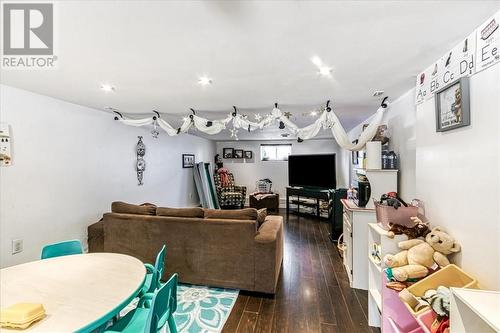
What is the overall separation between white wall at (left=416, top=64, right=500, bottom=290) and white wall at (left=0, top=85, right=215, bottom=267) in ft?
13.2

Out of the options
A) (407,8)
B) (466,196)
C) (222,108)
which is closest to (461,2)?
(407,8)

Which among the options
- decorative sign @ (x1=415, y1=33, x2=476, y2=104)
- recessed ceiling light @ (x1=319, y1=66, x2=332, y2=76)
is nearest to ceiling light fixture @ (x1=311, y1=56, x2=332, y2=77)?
recessed ceiling light @ (x1=319, y1=66, x2=332, y2=76)

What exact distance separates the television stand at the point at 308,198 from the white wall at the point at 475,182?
13.5 ft

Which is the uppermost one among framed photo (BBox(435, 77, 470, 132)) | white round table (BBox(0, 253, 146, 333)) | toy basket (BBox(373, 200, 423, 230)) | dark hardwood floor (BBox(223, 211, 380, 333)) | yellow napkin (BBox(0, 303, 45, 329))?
framed photo (BBox(435, 77, 470, 132))

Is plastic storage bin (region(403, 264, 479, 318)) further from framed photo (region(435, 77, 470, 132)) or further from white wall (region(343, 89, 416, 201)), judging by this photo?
white wall (region(343, 89, 416, 201))

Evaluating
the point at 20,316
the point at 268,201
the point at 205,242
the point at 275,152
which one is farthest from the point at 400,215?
the point at 275,152

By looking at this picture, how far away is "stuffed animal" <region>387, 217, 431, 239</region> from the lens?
5.24 ft

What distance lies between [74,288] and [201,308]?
129 cm

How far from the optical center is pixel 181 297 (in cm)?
246

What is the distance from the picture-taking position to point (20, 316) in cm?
104

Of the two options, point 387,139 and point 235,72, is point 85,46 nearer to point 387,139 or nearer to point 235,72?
point 235,72

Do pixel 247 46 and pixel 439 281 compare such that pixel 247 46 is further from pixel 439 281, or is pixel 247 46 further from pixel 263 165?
pixel 263 165

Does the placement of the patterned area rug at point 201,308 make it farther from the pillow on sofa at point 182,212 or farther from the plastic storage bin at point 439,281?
the plastic storage bin at point 439,281

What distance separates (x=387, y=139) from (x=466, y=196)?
1699 mm
